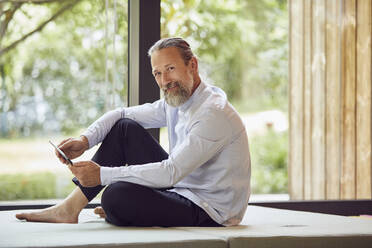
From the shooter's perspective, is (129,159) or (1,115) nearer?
(129,159)

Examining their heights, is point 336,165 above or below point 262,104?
below

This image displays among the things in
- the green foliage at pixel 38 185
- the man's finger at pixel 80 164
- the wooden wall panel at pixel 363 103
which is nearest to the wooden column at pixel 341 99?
the wooden wall panel at pixel 363 103

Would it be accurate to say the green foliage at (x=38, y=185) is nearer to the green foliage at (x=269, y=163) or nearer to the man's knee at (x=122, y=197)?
the man's knee at (x=122, y=197)

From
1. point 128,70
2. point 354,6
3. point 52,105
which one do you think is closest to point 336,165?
point 354,6

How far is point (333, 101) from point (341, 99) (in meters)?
0.06

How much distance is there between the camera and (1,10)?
387cm

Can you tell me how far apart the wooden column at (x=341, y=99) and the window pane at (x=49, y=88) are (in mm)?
1578

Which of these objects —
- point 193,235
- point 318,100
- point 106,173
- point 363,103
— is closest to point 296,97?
point 318,100

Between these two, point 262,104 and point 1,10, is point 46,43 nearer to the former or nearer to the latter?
point 1,10

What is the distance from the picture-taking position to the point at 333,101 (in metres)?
4.48

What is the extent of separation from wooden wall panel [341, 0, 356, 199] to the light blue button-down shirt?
2.15 metres

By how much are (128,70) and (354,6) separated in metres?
1.83

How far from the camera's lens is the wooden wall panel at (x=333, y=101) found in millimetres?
4469

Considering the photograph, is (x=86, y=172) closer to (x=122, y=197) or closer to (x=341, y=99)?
(x=122, y=197)
